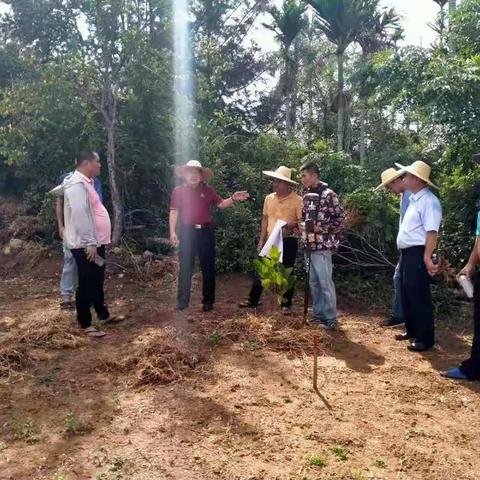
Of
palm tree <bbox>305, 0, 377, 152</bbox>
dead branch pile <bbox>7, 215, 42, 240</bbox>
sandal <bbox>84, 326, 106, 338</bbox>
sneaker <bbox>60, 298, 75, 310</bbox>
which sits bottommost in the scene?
sneaker <bbox>60, 298, 75, 310</bbox>

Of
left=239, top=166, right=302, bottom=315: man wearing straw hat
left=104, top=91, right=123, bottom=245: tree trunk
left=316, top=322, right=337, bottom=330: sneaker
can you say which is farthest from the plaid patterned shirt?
left=104, top=91, right=123, bottom=245: tree trunk

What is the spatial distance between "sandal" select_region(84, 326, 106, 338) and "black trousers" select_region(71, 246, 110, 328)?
0.06 metres

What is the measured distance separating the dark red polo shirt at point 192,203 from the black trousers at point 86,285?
909 mm

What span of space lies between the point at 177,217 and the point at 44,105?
3768 millimetres

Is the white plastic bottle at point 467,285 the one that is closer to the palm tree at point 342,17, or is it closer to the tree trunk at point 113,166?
the tree trunk at point 113,166

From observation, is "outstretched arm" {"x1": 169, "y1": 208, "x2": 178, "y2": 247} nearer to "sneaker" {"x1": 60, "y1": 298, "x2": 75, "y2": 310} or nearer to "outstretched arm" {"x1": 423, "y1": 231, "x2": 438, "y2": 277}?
"sneaker" {"x1": 60, "y1": 298, "x2": 75, "y2": 310}

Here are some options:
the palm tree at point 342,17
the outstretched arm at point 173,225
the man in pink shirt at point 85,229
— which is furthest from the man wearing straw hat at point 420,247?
the palm tree at point 342,17

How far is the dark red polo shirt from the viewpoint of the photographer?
531 centimetres

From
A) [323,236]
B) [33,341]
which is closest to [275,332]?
[323,236]

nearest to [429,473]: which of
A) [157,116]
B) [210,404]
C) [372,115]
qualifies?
[210,404]

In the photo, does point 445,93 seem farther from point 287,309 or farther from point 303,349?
point 303,349

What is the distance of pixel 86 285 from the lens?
4609mm

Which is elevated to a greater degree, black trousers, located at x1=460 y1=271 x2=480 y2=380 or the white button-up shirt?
the white button-up shirt

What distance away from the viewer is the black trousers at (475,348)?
374 cm
